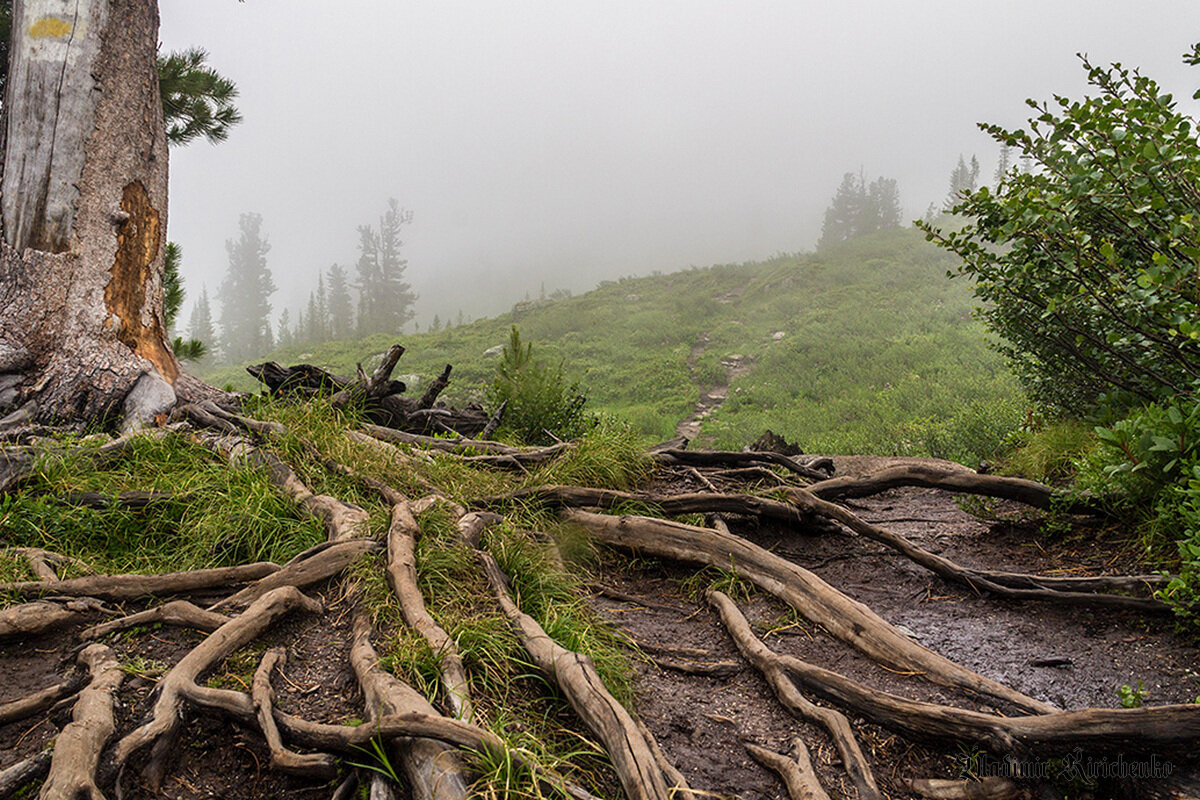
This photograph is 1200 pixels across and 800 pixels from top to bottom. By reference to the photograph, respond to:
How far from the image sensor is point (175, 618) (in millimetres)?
2789

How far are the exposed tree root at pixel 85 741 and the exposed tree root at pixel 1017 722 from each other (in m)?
2.65

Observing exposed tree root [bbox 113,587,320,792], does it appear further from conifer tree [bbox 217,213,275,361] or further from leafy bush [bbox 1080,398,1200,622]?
conifer tree [bbox 217,213,275,361]

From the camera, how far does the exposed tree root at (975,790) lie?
2205mm

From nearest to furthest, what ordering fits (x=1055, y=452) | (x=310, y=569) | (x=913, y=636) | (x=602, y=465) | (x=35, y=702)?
(x=35, y=702), (x=310, y=569), (x=913, y=636), (x=602, y=465), (x=1055, y=452)

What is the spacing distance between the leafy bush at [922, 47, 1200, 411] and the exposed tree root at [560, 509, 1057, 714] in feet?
6.52

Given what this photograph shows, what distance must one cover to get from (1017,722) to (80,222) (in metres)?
8.15

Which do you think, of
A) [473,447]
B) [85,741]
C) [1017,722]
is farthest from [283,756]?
[473,447]

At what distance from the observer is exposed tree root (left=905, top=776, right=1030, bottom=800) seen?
221 cm

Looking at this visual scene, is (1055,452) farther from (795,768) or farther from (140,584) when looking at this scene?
(140,584)

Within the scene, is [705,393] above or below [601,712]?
below

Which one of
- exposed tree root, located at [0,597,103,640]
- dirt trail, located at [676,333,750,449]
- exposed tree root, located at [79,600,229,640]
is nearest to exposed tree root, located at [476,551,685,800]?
exposed tree root, located at [79,600,229,640]

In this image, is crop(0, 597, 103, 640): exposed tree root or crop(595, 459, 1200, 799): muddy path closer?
crop(595, 459, 1200, 799): muddy path

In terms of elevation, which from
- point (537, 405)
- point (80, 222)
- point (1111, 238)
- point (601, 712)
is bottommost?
point (601, 712)

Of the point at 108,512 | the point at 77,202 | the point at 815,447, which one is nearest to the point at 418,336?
the point at 815,447
